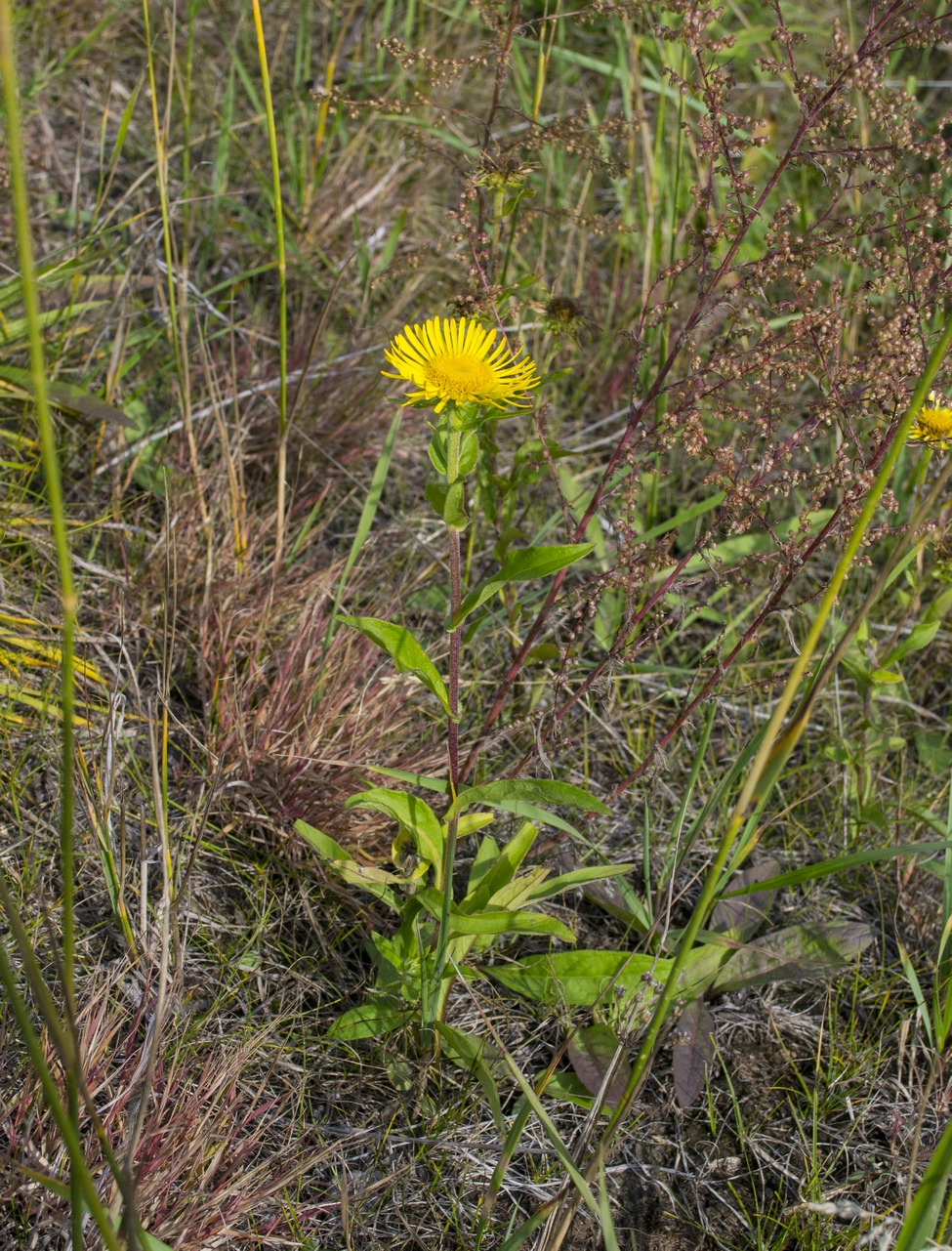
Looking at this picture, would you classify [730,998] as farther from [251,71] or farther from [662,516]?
[251,71]

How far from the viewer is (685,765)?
78.6 inches

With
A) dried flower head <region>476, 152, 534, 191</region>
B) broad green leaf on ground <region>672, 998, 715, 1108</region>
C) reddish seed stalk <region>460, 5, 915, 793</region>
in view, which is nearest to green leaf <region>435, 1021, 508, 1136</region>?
broad green leaf on ground <region>672, 998, 715, 1108</region>

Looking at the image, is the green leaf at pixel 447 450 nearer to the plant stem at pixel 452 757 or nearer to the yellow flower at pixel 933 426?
the plant stem at pixel 452 757

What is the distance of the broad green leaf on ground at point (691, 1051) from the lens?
1500 mm

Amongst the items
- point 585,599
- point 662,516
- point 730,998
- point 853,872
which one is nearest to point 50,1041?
point 585,599

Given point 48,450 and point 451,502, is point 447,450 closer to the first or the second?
point 451,502

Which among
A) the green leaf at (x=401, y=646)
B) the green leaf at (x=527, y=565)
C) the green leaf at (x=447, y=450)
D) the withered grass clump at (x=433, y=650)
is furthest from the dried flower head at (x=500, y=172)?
the green leaf at (x=401, y=646)

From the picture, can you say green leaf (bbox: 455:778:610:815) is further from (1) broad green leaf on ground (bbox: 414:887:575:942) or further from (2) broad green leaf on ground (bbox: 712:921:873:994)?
(2) broad green leaf on ground (bbox: 712:921:873:994)

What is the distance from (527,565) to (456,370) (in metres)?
0.26

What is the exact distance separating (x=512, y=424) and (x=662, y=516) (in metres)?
0.43

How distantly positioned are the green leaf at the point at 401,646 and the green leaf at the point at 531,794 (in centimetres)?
12

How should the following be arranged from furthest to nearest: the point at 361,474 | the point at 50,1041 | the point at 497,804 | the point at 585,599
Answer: the point at 361,474, the point at 585,599, the point at 497,804, the point at 50,1041

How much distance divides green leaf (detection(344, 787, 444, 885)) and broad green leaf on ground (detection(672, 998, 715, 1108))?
1.47 feet

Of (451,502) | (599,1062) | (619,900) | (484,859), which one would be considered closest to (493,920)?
(484,859)
